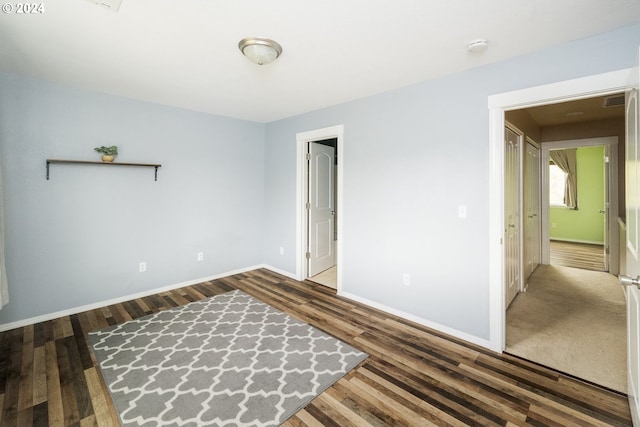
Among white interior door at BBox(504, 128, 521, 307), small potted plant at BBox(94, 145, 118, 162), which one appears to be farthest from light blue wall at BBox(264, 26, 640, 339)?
small potted plant at BBox(94, 145, 118, 162)

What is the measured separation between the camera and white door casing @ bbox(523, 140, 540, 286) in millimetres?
3936

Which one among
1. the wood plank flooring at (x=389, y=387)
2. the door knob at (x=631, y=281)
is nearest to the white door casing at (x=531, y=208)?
the wood plank flooring at (x=389, y=387)

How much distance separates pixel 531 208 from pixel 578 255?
8.46 ft

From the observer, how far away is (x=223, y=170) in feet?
13.7

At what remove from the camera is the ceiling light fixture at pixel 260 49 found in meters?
1.98

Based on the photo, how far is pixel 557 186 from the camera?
7.27m

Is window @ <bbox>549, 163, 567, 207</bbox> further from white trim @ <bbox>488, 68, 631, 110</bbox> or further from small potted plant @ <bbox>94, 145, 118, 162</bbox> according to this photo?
small potted plant @ <bbox>94, 145, 118, 162</bbox>

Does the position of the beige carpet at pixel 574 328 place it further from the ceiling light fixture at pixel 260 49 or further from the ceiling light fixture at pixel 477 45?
the ceiling light fixture at pixel 260 49

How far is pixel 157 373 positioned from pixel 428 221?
261cm

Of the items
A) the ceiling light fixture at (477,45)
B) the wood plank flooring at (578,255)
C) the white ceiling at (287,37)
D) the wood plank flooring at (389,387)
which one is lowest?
the wood plank flooring at (389,387)

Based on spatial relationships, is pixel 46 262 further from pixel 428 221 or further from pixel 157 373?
pixel 428 221

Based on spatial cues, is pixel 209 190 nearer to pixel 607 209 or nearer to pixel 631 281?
pixel 631 281

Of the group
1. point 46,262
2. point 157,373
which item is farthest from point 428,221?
point 46,262

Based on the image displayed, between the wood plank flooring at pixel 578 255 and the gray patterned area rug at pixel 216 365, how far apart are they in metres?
5.14
